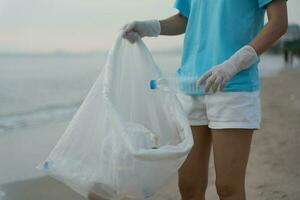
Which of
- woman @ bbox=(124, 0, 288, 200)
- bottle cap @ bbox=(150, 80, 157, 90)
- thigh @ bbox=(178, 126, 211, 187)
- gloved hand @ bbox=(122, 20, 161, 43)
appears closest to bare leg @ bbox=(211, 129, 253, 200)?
woman @ bbox=(124, 0, 288, 200)

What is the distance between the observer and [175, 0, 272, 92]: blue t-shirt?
179 centimetres

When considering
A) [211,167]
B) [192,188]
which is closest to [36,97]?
[211,167]

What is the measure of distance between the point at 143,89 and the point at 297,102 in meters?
6.55

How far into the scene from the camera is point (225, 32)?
71.6 inches

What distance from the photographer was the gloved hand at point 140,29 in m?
2.00

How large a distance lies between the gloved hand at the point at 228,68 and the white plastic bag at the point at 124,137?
0.65 ft

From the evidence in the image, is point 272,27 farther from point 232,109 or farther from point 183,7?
point 183,7

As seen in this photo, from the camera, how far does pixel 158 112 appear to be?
198cm

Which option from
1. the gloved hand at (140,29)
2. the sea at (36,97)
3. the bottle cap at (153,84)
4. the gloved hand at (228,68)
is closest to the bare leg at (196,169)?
the bottle cap at (153,84)

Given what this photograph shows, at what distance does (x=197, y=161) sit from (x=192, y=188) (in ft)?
0.45

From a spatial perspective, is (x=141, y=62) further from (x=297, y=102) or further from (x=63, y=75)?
(x=63, y=75)

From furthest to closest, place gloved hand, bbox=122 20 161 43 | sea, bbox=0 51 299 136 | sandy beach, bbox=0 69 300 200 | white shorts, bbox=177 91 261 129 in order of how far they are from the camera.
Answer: sea, bbox=0 51 299 136
sandy beach, bbox=0 69 300 200
gloved hand, bbox=122 20 161 43
white shorts, bbox=177 91 261 129

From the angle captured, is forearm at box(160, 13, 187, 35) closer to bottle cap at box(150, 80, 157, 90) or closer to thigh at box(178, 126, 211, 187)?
bottle cap at box(150, 80, 157, 90)

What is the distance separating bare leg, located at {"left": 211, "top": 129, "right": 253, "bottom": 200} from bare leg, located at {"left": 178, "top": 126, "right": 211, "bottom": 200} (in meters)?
0.16
